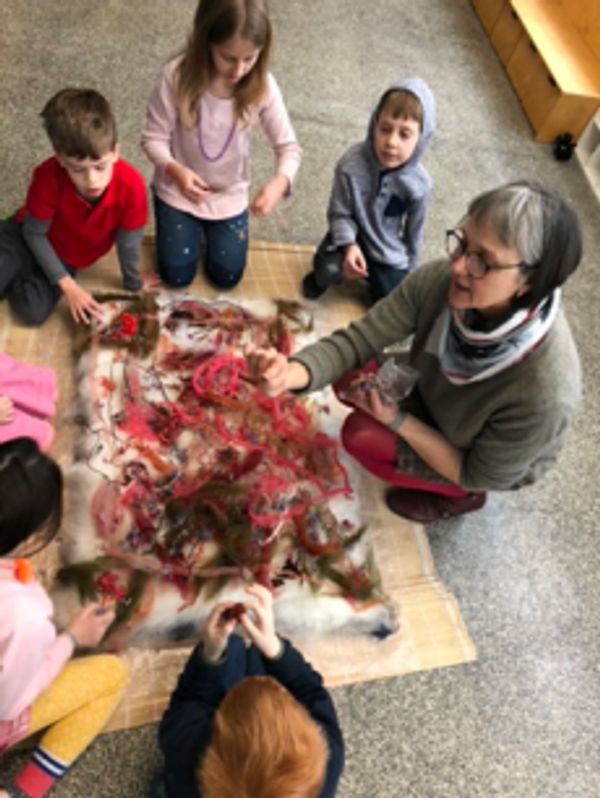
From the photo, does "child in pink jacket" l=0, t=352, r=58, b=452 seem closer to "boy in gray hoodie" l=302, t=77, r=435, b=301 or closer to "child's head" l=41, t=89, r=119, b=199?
"child's head" l=41, t=89, r=119, b=199

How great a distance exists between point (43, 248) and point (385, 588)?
3.91ft

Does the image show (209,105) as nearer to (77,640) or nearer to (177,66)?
(177,66)

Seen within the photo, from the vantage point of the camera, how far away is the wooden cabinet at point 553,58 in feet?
8.89

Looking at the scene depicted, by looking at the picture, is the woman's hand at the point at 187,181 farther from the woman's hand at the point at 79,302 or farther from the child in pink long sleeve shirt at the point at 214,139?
the woman's hand at the point at 79,302

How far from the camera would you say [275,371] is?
1.38m

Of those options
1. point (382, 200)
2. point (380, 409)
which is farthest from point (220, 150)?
point (380, 409)

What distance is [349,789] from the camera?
1.34 metres

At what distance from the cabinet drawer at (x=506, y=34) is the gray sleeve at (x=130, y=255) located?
2.18 m

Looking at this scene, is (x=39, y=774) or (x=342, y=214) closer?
(x=39, y=774)

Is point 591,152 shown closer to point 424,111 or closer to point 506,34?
point 506,34

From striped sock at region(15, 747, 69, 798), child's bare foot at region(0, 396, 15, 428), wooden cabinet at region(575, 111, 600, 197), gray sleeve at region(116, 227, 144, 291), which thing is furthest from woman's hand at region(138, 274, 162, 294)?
wooden cabinet at region(575, 111, 600, 197)

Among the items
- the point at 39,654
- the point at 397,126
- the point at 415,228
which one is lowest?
the point at 39,654

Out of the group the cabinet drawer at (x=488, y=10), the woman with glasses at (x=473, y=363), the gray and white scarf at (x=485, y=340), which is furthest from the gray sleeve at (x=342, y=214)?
the cabinet drawer at (x=488, y=10)

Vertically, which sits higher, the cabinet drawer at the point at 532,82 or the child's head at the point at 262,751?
the cabinet drawer at the point at 532,82
